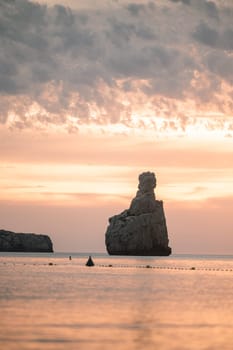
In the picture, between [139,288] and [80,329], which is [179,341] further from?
[139,288]

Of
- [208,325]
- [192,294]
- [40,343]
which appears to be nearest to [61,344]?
[40,343]

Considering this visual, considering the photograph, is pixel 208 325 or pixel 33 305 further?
pixel 33 305

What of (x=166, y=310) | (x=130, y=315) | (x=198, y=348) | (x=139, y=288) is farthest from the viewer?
(x=139, y=288)

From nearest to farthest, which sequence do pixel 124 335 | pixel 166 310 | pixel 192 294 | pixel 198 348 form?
pixel 198 348, pixel 124 335, pixel 166 310, pixel 192 294

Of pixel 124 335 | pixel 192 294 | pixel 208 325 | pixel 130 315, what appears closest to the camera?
pixel 124 335

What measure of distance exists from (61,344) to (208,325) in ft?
51.6

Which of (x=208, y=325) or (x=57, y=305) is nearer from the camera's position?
(x=208, y=325)

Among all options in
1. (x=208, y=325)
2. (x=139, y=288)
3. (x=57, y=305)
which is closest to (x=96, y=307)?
(x=57, y=305)

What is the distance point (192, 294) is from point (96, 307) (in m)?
27.3

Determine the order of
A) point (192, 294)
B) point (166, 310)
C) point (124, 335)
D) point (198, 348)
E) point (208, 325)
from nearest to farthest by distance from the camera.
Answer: point (198, 348) → point (124, 335) → point (208, 325) → point (166, 310) → point (192, 294)

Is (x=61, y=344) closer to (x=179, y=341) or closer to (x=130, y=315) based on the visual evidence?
(x=179, y=341)

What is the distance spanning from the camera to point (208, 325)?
55719mm

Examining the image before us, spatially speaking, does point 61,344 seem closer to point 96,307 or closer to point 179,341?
point 179,341

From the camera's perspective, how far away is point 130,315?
62.6 m
